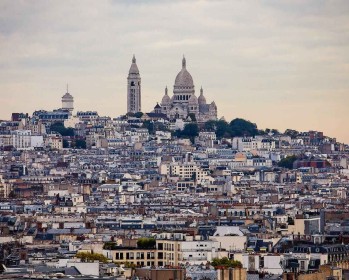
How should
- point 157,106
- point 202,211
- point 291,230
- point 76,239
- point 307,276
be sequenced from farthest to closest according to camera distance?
point 157,106
point 202,211
point 291,230
point 76,239
point 307,276

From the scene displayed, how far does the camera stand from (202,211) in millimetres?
91000

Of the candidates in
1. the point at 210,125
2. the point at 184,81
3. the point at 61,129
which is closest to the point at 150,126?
the point at 210,125

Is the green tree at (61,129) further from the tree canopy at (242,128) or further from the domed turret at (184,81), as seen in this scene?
the domed turret at (184,81)

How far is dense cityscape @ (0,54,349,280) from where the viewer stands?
54844 mm

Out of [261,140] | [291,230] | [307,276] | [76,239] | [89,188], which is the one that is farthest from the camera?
[261,140]

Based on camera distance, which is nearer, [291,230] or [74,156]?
[291,230]

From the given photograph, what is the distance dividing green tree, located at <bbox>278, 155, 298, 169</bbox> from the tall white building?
29.2m

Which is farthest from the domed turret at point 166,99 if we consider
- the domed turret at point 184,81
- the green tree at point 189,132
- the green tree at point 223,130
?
the green tree at point 223,130

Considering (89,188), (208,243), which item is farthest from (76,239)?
(89,188)

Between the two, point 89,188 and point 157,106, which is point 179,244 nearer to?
point 89,188

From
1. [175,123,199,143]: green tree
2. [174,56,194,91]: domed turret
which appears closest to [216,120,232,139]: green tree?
[175,123,199,143]: green tree

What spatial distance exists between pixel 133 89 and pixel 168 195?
71622 mm

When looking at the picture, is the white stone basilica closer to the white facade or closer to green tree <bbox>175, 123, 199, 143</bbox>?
green tree <bbox>175, 123, 199, 143</bbox>

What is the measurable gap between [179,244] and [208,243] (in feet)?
5.51
